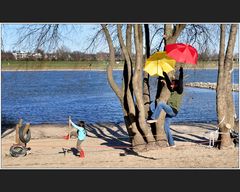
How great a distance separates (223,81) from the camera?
44.2 ft

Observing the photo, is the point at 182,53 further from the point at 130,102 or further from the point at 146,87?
the point at 146,87

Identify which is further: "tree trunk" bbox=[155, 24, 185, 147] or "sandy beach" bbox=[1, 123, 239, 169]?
"tree trunk" bbox=[155, 24, 185, 147]

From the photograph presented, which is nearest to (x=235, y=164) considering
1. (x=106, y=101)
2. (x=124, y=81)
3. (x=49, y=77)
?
(x=124, y=81)

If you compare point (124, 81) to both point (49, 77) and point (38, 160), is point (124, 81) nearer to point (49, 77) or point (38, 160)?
point (38, 160)

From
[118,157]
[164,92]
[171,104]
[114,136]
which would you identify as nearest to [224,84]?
[164,92]

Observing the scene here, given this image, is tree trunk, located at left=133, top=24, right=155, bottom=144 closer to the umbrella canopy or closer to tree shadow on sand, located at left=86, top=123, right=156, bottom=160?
the umbrella canopy

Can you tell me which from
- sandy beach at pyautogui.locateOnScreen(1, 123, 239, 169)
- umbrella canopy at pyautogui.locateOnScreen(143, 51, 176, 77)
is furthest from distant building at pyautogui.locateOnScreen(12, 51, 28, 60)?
umbrella canopy at pyautogui.locateOnScreen(143, 51, 176, 77)

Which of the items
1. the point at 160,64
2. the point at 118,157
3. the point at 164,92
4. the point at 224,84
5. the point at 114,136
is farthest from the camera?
the point at 114,136

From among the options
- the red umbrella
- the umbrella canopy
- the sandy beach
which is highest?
the red umbrella

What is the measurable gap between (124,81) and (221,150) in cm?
356

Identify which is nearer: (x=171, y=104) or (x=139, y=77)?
(x=171, y=104)

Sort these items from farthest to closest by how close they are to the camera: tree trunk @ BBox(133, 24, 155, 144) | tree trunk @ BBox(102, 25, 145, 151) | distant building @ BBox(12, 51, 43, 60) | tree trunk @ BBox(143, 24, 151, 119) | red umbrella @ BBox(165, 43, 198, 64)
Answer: distant building @ BBox(12, 51, 43, 60) → tree trunk @ BBox(143, 24, 151, 119) → tree trunk @ BBox(102, 25, 145, 151) → tree trunk @ BBox(133, 24, 155, 144) → red umbrella @ BBox(165, 43, 198, 64)

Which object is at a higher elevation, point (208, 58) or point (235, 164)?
point (208, 58)

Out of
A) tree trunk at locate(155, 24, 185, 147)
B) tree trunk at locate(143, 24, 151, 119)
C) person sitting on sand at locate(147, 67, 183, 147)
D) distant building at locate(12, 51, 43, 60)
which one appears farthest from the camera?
distant building at locate(12, 51, 43, 60)
